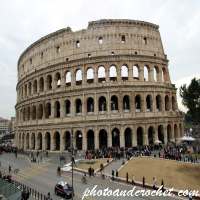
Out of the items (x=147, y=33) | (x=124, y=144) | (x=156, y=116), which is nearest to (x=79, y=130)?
(x=124, y=144)

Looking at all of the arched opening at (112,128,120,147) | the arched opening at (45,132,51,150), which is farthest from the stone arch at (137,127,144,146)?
the arched opening at (45,132,51,150)

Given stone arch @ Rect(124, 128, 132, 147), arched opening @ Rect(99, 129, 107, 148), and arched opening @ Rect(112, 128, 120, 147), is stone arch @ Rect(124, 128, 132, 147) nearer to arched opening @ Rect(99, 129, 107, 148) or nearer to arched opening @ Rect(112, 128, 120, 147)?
arched opening @ Rect(112, 128, 120, 147)

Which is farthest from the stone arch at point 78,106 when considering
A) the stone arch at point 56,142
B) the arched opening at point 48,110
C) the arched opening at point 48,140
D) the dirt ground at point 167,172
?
the dirt ground at point 167,172

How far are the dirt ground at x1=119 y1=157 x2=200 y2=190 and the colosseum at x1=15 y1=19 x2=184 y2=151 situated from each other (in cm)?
898

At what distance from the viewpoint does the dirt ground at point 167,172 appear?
14820 mm

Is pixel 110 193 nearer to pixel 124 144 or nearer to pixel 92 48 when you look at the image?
pixel 124 144

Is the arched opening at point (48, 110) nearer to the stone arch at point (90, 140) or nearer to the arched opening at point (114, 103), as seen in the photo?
the stone arch at point (90, 140)

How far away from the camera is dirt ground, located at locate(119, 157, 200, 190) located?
1482cm

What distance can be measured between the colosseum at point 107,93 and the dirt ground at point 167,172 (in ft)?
29.5

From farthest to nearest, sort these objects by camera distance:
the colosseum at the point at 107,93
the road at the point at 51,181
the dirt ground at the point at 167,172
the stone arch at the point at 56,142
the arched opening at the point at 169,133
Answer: the stone arch at the point at 56,142 < the arched opening at the point at 169,133 < the colosseum at the point at 107,93 < the dirt ground at the point at 167,172 < the road at the point at 51,181

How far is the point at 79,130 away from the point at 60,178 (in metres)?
12.3

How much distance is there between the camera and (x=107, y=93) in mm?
29844

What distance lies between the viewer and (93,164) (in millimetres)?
21812

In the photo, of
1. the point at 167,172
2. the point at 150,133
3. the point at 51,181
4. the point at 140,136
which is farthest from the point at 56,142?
the point at 167,172
